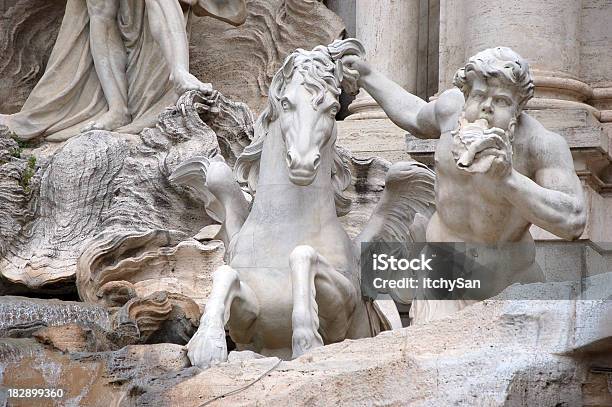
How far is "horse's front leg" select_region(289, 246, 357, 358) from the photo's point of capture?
907cm

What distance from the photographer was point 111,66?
1334cm

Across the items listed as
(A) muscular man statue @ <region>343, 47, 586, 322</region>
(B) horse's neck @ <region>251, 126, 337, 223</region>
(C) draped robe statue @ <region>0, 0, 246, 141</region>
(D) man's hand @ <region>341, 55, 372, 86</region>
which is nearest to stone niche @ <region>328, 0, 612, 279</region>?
(C) draped robe statue @ <region>0, 0, 246, 141</region>

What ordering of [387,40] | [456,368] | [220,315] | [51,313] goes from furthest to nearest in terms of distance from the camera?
1. [387,40]
2. [51,313]
3. [220,315]
4. [456,368]

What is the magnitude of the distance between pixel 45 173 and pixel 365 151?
192 centimetres

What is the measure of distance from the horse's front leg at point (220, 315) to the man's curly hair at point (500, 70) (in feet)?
4.38

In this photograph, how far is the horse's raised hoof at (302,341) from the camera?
355 inches

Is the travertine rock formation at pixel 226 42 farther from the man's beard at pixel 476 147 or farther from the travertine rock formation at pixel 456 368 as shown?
the travertine rock formation at pixel 456 368

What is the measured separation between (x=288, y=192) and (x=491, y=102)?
123 centimetres

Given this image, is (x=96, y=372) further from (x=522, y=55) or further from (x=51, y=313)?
(x=522, y=55)

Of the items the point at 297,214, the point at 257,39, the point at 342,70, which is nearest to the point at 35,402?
the point at 297,214

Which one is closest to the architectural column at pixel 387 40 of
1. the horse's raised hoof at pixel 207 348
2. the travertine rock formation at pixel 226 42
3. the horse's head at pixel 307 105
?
the travertine rock formation at pixel 226 42

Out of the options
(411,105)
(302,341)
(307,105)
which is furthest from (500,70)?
(302,341)

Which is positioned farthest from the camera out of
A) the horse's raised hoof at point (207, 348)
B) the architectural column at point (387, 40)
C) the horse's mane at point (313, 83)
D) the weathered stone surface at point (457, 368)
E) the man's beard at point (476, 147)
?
the architectural column at point (387, 40)

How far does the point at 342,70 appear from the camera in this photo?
31.9 feet
